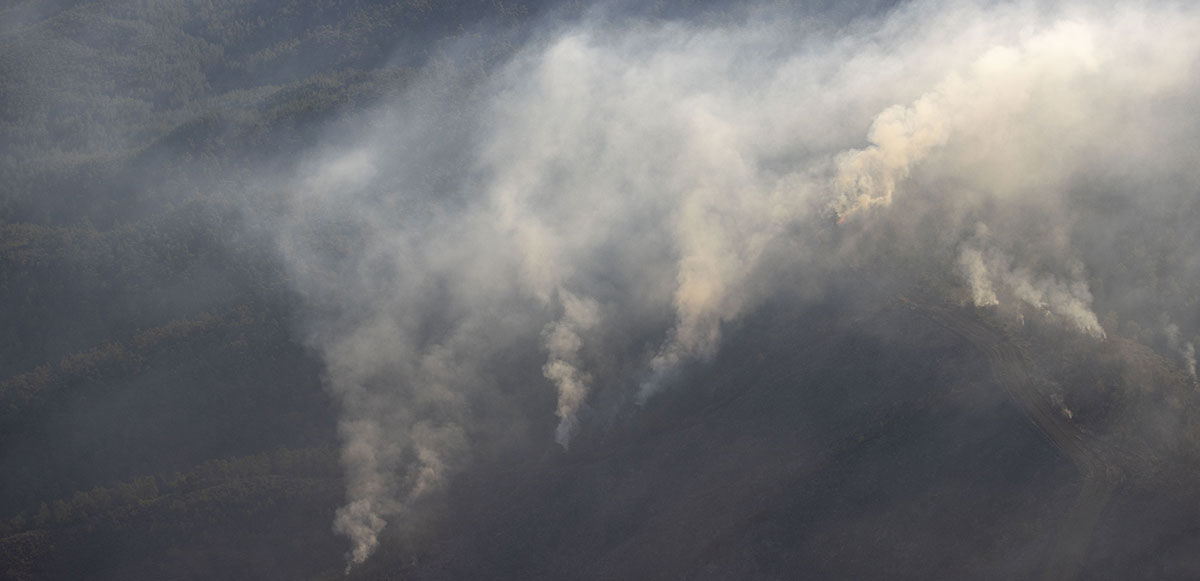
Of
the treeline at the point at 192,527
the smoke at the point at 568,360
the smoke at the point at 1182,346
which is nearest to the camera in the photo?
the smoke at the point at 1182,346

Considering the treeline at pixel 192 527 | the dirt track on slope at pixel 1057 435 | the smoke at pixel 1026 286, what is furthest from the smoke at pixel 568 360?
the smoke at pixel 1026 286

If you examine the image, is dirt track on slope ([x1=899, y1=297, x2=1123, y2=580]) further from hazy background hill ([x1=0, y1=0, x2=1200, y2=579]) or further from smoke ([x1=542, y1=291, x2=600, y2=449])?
smoke ([x1=542, y1=291, x2=600, y2=449])

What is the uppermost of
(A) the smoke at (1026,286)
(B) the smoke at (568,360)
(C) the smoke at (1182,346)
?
(B) the smoke at (568,360)

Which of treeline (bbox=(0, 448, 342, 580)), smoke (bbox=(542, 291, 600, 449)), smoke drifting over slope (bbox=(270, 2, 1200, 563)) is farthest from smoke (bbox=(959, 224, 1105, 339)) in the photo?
treeline (bbox=(0, 448, 342, 580))

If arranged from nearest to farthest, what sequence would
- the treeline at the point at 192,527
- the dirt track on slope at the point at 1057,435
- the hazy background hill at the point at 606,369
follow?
the dirt track on slope at the point at 1057,435 < the hazy background hill at the point at 606,369 < the treeline at the point at 192,527

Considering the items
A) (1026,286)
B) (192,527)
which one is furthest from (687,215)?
(192,527)

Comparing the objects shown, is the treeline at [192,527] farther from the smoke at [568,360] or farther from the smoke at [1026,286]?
the smoke at [1026,286]

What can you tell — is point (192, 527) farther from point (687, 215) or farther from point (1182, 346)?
point (1182, 346)

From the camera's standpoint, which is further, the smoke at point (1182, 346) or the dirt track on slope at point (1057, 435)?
the smoke at point (1182, 346)

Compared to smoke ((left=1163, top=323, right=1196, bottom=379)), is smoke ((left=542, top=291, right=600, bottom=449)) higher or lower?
higher
